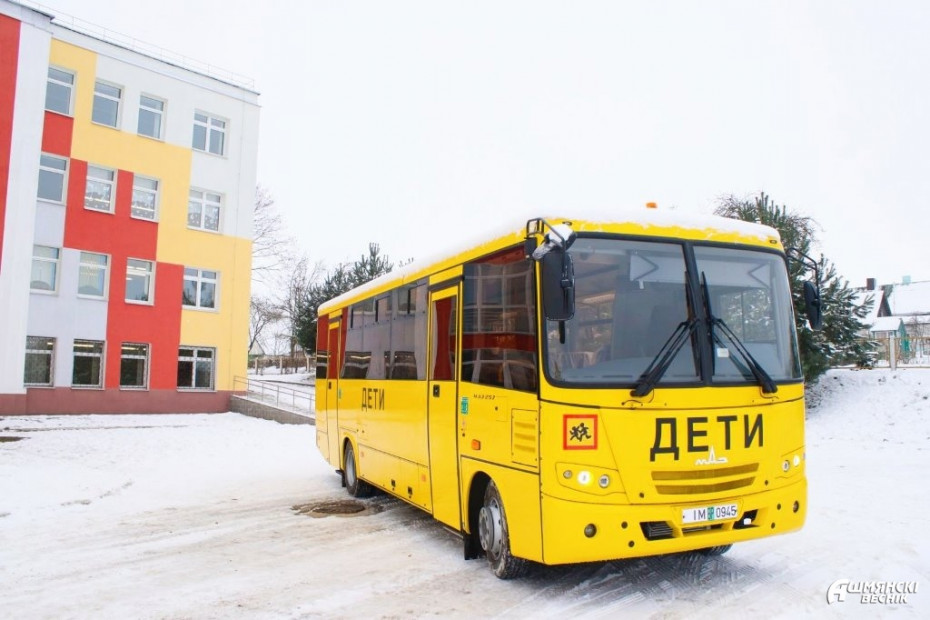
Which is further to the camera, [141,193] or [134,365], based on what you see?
[141,193]

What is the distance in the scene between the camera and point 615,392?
5445 millimetres

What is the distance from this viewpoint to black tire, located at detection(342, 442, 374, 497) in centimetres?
1089

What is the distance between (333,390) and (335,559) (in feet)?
17.5

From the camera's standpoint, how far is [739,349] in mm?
5867

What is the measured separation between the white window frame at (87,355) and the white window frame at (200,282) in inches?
135

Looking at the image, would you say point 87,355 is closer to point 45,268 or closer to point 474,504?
point 45,268

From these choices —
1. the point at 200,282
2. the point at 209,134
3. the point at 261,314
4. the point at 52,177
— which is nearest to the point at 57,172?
the point at 52,177

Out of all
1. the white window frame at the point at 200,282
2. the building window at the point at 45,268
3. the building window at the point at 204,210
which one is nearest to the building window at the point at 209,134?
the building window at the point at 204,210

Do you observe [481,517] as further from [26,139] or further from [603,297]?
[26,139]

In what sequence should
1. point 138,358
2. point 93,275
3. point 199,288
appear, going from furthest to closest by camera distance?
point 199,288
point 138,358
point 93,275

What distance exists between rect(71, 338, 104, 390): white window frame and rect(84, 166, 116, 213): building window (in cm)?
484

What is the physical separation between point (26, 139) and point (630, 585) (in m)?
25.7

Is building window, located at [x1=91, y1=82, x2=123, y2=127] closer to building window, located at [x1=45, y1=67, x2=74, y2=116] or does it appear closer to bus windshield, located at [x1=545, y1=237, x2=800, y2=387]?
building window, located at [x1=45, y1=67, x2=74, y2=116]

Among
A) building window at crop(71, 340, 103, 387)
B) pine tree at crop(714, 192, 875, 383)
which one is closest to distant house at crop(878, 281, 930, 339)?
pine tree at crop(714, 192, 875, 383)
